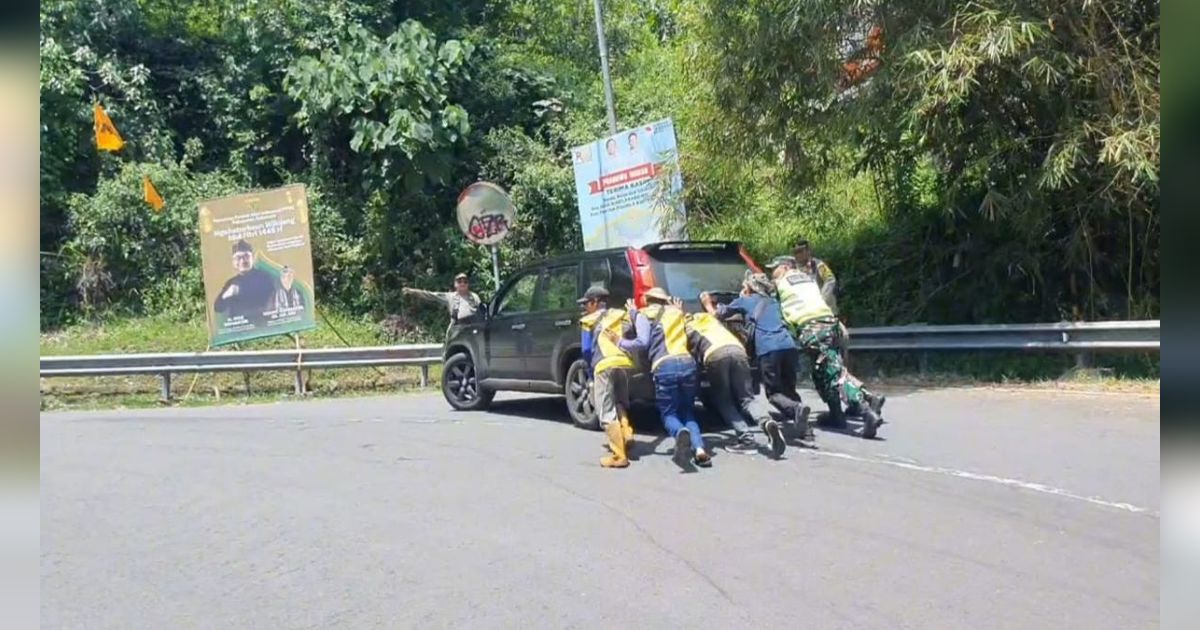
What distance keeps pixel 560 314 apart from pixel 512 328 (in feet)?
3.04

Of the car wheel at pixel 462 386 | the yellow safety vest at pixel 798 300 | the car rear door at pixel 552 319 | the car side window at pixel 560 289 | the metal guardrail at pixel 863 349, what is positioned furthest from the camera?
the car wheel at pixel 462 386

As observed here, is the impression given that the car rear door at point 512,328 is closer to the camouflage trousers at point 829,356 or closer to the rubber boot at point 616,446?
the rubber boot at point 616,446

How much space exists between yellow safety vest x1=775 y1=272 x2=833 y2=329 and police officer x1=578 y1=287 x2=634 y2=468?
1.63m

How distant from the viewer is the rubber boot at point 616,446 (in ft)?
29.8

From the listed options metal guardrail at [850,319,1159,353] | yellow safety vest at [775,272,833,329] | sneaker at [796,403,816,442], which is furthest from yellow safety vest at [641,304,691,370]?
metal guardrail at [850,319,1159,353]

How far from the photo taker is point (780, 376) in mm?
9727

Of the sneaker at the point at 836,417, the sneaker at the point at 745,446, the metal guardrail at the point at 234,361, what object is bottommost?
the sneaker at the point at 745,446

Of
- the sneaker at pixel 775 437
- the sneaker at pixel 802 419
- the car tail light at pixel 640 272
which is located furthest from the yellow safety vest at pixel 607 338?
the sneaker at pixel 802 419

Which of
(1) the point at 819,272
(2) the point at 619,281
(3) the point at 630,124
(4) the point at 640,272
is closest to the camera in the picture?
(4) the point at 640,272

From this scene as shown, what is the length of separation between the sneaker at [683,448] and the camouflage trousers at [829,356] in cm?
182

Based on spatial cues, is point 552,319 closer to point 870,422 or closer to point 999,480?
point 870,422

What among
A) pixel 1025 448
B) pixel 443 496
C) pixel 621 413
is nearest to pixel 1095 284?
pixel 1025 448

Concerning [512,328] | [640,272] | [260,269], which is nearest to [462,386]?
[512,328]

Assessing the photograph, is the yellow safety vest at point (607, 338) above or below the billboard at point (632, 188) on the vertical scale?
below
